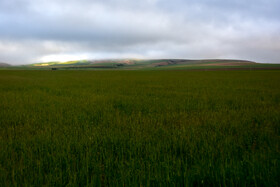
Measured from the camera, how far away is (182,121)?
4.48 meters

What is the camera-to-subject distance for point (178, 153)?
9.28 feet

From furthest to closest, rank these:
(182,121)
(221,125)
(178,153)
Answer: (182,121) → (221,125) → (178,153)

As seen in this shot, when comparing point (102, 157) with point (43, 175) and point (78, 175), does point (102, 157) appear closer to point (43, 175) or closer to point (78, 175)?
point (78, 175)

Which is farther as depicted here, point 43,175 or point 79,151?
point 79,151

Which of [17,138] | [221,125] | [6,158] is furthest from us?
[221,125]

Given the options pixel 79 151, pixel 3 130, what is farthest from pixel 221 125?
pixel 3 130

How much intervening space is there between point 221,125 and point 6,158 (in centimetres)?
421

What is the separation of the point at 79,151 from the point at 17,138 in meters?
1.62

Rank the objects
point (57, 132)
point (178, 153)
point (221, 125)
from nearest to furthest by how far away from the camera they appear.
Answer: point (178, 153)
point (57, 132)
point (221, 125)

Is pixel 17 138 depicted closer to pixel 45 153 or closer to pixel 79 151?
pixel 45 153

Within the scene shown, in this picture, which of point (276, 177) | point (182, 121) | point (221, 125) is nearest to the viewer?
point (276, 177)

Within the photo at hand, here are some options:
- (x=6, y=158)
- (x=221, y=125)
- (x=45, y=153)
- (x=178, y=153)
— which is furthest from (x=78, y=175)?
(x=221, y=125)

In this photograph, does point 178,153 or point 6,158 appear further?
point 178,153

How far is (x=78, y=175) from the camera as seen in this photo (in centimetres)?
217
